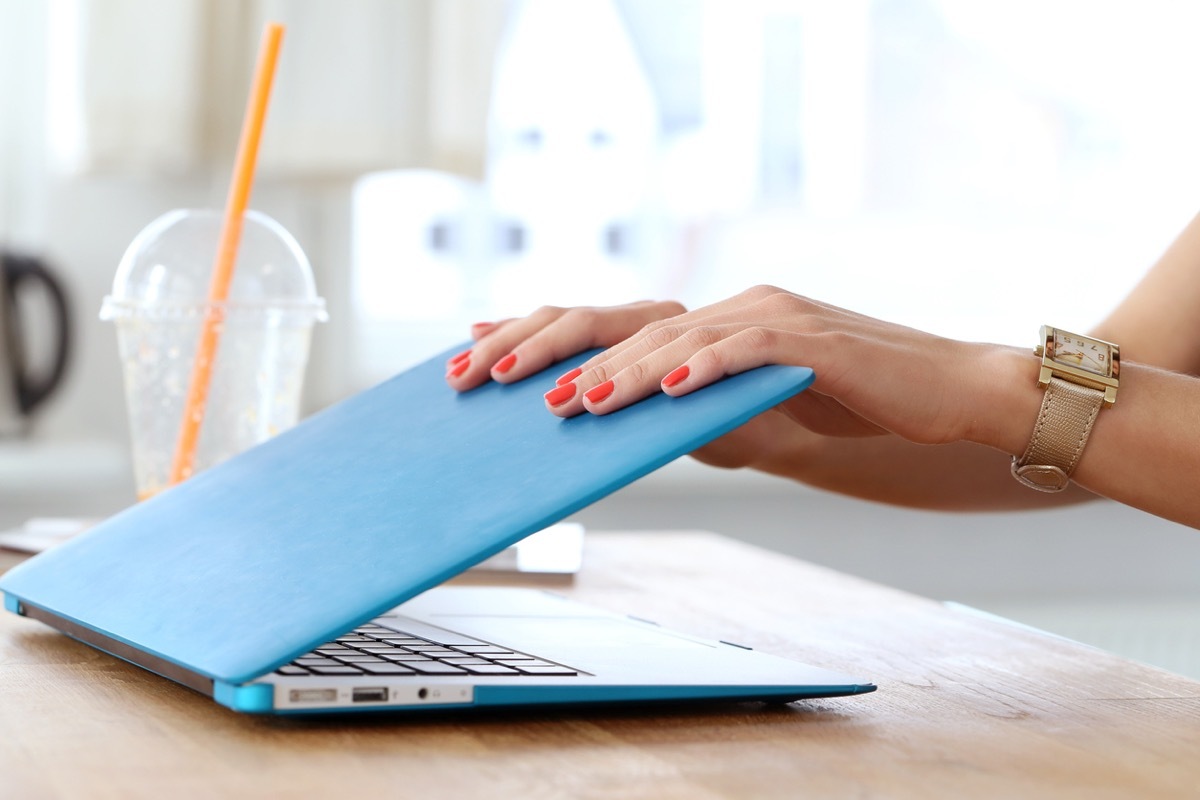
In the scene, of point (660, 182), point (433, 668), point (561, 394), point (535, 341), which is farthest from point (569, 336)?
point (660, 182)

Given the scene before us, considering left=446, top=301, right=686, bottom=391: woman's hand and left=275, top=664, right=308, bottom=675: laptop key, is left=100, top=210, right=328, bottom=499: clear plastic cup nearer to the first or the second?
left=446, top=301, right=686, bottom=391: woman's hand

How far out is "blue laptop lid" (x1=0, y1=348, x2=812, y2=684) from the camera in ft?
1.57

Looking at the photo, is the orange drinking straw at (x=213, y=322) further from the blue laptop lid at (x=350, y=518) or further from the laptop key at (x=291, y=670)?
the laptop key at (x=291, y=670)

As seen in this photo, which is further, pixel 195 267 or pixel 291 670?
pixel 195 267

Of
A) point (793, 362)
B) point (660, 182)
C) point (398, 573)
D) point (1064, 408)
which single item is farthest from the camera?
point (660, 182)

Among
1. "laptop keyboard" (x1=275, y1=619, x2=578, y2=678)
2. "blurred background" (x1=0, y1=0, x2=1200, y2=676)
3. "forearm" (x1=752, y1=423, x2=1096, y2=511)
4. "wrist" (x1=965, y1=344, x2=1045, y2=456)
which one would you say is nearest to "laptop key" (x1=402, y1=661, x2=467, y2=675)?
"laptop keyboard" (x1=275, y1=619, x2=578, y2=678)

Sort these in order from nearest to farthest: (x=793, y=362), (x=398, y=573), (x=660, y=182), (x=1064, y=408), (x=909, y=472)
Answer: (x=398, y=573) < (x=793, y=362) < (x=1064, y=408) < (x=909, y=472) < (x=660, y=182)

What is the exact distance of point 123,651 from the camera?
0.59 metres

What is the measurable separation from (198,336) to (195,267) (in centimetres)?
7

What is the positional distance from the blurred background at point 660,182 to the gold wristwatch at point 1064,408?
1255mm

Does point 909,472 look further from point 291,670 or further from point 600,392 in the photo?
point 291,670

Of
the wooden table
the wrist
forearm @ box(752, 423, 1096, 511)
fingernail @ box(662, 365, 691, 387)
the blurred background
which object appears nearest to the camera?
the wooden table

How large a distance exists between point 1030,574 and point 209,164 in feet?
4.60

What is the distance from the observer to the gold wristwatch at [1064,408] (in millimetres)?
677
